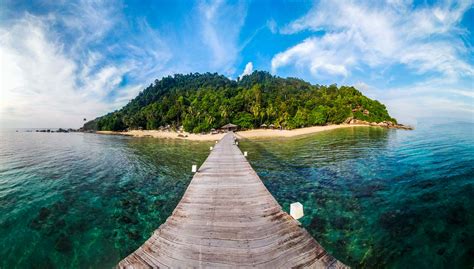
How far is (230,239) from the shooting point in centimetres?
524

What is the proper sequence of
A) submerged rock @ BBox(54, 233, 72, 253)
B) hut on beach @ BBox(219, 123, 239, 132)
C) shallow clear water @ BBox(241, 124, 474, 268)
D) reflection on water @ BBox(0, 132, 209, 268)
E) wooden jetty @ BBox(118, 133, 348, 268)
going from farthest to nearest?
1. hut on beach @ BBox(219, 123, 239, 132)
2. submerged rock @ BBox(54, 233, 72, 253)
3. reflection on water @ BBox(0, 132, 209, 268)
4. shallow clear water @ BBox(241, 124, 474, 268)
5. wooden jetty @ BBox(118, 133, 348, 268)

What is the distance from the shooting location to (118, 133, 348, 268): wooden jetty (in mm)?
4410

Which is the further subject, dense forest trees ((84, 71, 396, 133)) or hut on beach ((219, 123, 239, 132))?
dense forest trees ((84, 71, 396, 133))

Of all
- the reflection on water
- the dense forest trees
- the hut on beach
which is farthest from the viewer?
the dense forest trees

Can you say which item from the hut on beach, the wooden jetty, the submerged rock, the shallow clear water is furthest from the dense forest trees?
the wooden jetty

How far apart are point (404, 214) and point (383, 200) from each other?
1482mm

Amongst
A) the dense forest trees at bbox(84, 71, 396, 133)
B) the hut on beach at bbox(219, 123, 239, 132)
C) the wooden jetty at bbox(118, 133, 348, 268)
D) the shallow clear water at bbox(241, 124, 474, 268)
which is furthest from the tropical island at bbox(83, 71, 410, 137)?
the wooden jetty at bbox(118, 133, 348, 268)

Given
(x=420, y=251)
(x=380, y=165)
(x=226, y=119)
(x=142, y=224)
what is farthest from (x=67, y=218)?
(x=226, y=119)

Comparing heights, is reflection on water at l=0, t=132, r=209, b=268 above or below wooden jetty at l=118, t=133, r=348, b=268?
below

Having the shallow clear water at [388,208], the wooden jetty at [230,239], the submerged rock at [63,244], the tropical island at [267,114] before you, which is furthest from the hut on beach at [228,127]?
the submerged rock at [63,244]

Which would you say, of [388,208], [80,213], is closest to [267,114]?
[388,208]

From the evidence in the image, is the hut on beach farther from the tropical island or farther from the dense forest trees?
the dense forest trees

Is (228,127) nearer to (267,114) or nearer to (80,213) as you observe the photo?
(267,114)

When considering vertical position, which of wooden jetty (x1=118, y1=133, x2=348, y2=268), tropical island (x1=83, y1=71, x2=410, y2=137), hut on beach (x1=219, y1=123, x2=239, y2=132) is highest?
tropical island (x1=83, y1=71, x2=410, y2=137)
